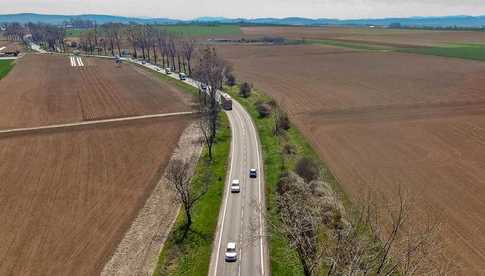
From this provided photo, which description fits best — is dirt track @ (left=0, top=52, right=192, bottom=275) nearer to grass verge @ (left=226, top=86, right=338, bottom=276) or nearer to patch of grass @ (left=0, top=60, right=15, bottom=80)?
grass verge @ (left=226, top=86, right=338, bottom=276)

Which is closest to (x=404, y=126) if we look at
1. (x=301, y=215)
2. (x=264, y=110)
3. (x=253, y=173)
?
(x=264, y=110)

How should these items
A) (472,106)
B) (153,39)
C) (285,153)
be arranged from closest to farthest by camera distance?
1. (285,153)
2. (472,106)
3. (153,39)

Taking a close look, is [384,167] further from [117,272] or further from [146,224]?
[117,272]

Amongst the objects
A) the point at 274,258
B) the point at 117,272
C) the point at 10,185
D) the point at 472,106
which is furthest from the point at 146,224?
the point at 472,106

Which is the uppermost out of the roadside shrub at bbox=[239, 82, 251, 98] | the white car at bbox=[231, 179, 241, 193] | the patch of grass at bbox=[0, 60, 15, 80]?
the patch of grass at bbox=[0, 60, 15, 80]

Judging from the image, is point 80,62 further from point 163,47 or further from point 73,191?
point 73,191

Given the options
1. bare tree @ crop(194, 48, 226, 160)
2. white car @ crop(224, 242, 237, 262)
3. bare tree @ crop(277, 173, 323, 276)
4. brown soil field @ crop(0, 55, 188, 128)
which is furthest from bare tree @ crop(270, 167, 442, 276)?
brown soil field @ crop(0, 55, 188, 128)
